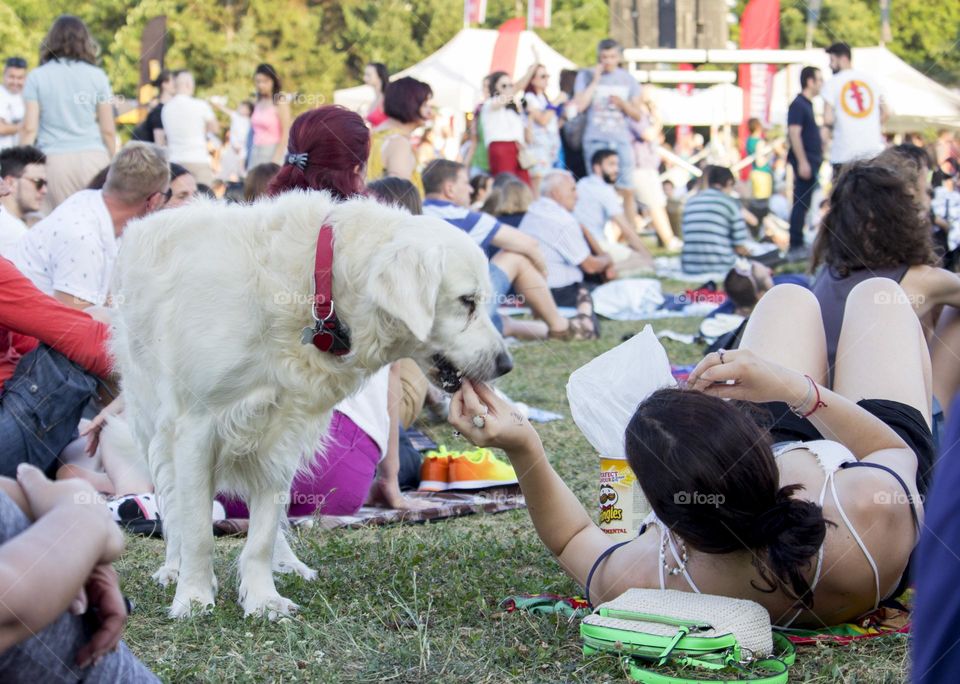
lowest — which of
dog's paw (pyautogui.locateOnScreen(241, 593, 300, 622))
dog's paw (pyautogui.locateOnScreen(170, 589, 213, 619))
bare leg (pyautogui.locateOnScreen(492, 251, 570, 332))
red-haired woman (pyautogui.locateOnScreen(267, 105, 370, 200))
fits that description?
bare leg (pyautogui.locateOnScreen(492, 251, 570, 332))

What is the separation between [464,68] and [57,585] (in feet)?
79.5

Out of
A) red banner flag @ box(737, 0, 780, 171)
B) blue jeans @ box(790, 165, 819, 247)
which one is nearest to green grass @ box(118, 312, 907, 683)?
blue jeans @ box(790, 165, 819, 247)

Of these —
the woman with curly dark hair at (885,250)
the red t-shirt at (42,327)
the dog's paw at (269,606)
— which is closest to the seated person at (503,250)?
the woman with curly dark hair at (885,250)

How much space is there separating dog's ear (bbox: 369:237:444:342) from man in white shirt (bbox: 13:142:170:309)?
264cm

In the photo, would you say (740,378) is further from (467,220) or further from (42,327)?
(467,220)

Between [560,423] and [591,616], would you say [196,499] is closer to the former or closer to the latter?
[591,616]

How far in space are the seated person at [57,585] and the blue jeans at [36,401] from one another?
3126mm

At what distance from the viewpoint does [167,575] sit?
399 cm

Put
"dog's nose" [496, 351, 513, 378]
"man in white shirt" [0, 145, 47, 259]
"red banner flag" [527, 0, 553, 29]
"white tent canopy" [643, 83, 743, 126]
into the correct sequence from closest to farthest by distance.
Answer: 1. "dog's nose" [496, 351, 513, 378]
2. "man in white shirt" [0, 145, 47, 259]
3. "red banner flag" [527, 0, 553, 29]
4. "white tent canopy" [643, 83, 743, 126]

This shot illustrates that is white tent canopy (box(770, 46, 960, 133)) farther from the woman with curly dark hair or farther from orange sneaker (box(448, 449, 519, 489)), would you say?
orange sneaker (box(448, 449, 519, 489))

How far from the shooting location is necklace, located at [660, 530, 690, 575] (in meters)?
3.08

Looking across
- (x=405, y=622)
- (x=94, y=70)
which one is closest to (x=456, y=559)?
(x=405, y=622)

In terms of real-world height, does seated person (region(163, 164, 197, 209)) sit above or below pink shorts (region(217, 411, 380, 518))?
above

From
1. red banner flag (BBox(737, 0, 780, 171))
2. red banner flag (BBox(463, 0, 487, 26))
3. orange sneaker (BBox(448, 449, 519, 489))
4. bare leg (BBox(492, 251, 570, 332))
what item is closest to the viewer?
orange sneaker (BBox(448, 449, 519, 489))
